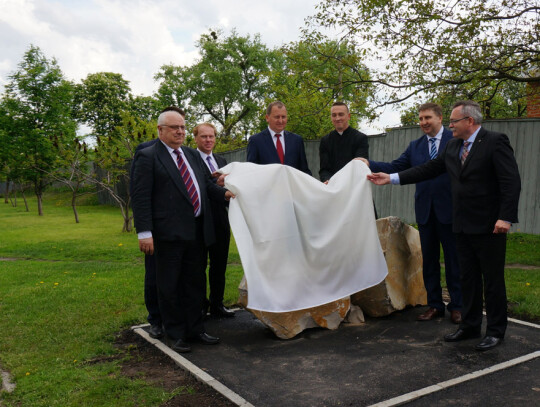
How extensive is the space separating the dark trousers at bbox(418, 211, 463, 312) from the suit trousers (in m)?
2.72

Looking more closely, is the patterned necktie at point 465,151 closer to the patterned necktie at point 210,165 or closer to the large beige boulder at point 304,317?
the large beige boulder at point 304,317

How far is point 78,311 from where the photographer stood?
6734mm

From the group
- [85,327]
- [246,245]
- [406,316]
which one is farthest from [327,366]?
[85,327]

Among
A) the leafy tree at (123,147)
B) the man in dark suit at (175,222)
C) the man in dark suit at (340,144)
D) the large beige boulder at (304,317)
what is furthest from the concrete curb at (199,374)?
the leafy tree at (123,147)

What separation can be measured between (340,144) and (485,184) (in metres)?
2.11

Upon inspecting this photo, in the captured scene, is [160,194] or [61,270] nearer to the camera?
[160,194]

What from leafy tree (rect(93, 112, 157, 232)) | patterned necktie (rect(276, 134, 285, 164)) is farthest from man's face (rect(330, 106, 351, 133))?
leafy tree (rect(93, 112, 157, 232))

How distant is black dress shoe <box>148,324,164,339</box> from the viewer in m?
5.43

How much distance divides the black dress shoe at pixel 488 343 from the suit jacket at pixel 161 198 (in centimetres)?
310

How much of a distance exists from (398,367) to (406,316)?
167 cm

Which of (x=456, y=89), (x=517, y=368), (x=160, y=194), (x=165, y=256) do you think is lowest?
(x=517, y=368)

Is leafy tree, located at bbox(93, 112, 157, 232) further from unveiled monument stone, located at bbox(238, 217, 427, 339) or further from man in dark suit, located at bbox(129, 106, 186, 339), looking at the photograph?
unveiled monument stone, located at bbox(238, 217, 427, 339)

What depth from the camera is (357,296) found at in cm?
599

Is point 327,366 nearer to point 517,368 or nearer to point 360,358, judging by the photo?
Result: point 360,358
